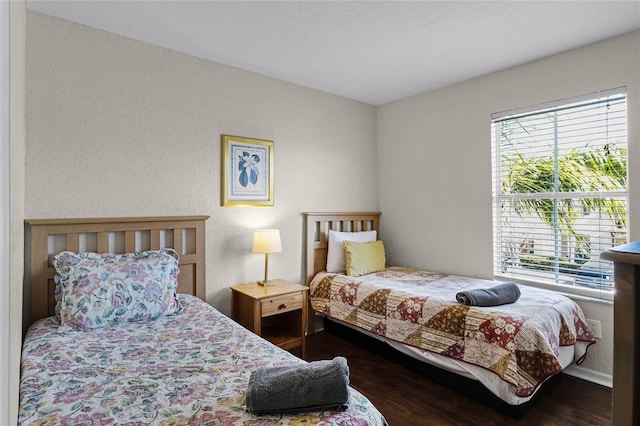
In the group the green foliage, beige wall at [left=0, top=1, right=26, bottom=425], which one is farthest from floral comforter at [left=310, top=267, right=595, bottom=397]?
beige wall at [left=0, top=1, right=26, bottom=425]

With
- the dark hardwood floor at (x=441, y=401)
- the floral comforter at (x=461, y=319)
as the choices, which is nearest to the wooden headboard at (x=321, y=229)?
the floral comforter at (x=461, y=319)

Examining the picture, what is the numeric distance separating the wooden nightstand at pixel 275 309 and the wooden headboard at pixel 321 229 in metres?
0.50

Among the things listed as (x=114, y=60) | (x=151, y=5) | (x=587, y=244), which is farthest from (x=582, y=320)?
(x=114, y=60)

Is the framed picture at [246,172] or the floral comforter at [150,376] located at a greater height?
the framed picture at [246,172]

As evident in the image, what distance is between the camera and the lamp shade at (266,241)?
2928mm

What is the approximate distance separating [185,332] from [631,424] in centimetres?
189

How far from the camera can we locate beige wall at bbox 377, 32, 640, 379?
2.55 meters

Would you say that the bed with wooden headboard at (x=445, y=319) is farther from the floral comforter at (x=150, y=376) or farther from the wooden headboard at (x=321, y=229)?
the floral comforter at (x=150, y=376)

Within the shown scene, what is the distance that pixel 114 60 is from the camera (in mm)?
2488

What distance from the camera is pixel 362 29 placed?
2420 mm

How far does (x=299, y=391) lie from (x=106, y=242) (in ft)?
6.13

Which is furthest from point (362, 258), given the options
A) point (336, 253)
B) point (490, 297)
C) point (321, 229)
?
point (490, 297)

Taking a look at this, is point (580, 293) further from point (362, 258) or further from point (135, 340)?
point (135, 340)

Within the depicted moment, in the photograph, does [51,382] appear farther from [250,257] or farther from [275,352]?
[250,257]
